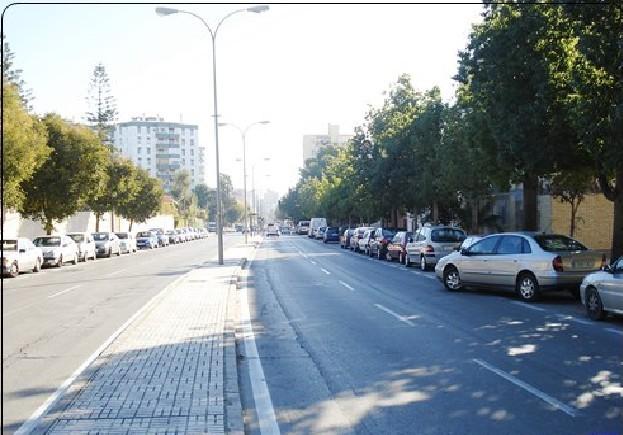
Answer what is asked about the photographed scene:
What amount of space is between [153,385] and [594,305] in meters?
8.85

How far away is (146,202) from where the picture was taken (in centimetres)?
7388

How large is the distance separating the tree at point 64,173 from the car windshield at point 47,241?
3.04 metres

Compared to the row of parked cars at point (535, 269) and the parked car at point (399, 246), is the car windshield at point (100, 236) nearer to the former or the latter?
the parked car at point (399, 246)

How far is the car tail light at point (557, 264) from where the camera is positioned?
53.1 ft

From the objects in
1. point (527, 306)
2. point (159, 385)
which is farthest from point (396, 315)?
point (159, 385)

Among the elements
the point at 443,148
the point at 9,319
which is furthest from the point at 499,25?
the point at 9,319

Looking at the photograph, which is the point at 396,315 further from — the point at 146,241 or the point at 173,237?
the point at 173,237

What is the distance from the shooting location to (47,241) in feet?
124

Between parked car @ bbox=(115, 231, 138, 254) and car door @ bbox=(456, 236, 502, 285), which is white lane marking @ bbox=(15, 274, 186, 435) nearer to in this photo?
car door @ bbox=(456, 236, 502, 285)

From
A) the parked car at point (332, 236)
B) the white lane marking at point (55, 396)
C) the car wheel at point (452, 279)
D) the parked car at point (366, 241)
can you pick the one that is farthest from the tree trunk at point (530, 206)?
the parked car at point (332, 236)

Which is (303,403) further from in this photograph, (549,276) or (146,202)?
(146,202)

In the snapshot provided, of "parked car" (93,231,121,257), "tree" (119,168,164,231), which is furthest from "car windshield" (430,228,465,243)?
"tree" (119,168,164,231)

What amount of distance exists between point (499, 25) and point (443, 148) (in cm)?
1277

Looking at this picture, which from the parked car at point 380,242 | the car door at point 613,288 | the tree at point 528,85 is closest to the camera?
the car door at point 613,288
